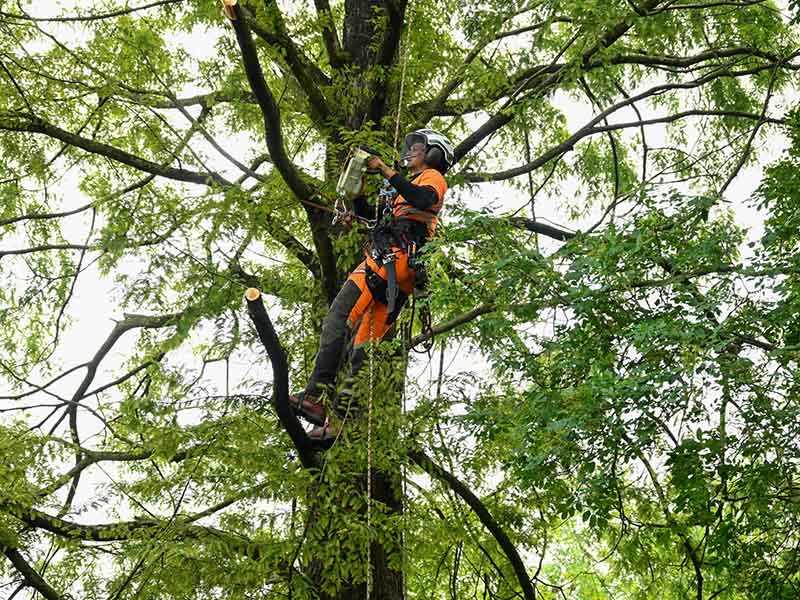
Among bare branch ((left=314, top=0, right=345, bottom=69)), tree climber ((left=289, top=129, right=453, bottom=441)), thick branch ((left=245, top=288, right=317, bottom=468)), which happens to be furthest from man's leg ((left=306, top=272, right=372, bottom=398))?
bare branch ((left=314, top=0, right=345, bottom=69))

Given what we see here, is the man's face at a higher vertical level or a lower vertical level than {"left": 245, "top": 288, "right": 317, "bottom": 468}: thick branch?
higher

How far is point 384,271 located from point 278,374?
1.50 m

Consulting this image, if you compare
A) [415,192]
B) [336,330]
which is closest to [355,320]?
[336,330]

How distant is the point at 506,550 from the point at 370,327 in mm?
1675

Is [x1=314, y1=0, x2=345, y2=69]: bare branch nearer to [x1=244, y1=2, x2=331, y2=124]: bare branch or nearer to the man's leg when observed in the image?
[x1=244, y1=2, x2=331, y2=124]: bare branch

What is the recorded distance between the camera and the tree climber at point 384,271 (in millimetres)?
6062

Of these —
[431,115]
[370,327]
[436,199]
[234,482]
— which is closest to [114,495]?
[234,482]

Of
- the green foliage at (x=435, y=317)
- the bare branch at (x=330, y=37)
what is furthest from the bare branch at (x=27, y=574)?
the bare branch at (x=330, y=37)

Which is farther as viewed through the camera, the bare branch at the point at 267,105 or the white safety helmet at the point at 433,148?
the white safety helmet at the point at 433,148

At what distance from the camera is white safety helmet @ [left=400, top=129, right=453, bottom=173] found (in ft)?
21.0

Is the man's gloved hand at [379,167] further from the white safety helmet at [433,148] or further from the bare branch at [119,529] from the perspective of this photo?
the bare branch at [119,529]

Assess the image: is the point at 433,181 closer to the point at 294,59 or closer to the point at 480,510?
the point at 294,59

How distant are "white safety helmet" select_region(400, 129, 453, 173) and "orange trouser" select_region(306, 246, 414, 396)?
0.55 metres

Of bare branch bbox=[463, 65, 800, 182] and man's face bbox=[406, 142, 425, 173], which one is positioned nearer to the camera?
man's face bbox=[406, 142, 425, 173]
